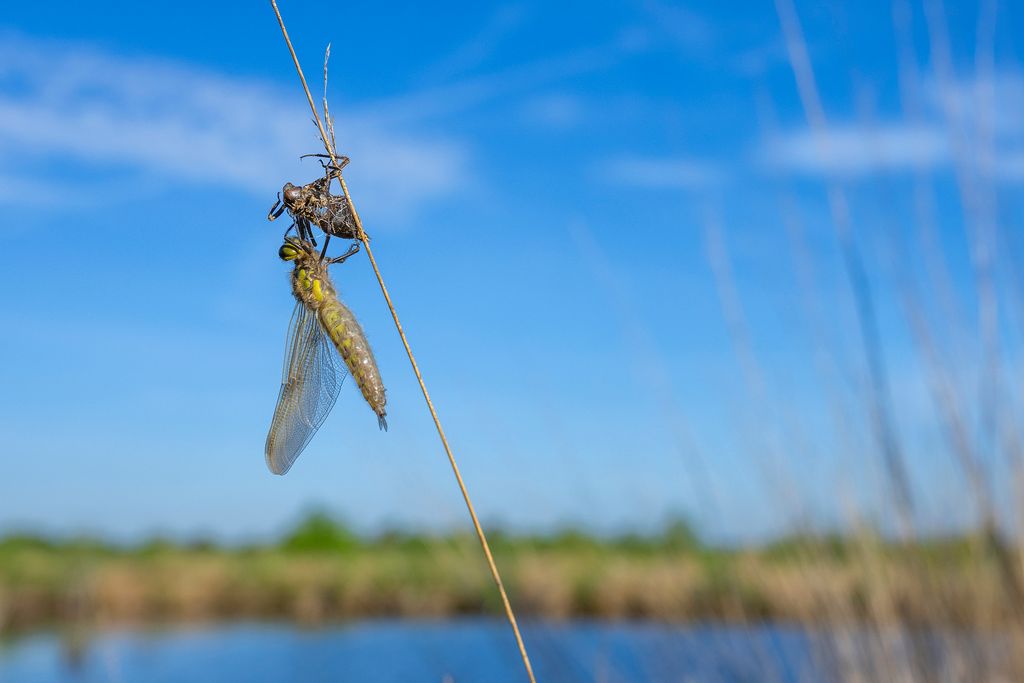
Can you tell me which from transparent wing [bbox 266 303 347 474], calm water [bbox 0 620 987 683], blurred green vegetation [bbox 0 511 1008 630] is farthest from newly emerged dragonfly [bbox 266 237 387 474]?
calm water [bbox 0 620 987 683]

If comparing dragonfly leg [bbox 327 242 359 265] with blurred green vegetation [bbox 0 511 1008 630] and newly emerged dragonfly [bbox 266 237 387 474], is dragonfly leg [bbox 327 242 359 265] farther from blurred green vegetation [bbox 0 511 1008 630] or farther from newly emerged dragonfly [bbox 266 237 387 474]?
blurred green vegetation [bbox 0 511 1008 630]

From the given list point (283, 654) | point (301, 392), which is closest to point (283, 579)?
point (283, 654)

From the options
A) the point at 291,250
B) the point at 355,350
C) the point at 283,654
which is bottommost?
the point at 283,654

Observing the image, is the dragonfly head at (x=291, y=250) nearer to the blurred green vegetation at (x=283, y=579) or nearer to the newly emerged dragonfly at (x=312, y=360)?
the newly emerged dragonfly at (x=312, y=360)

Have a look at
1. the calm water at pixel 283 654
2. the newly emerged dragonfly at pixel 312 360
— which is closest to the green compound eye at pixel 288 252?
the newly emerged dragonfly at pixel 312 360

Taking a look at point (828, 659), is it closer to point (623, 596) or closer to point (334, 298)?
point (334, 298)

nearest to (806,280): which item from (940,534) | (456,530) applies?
Result: (940,534)

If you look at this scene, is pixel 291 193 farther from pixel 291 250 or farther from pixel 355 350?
pixel 355 350
